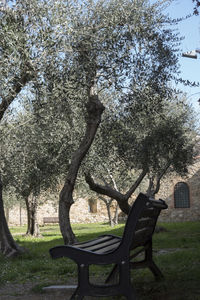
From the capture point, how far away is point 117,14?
9.43 m

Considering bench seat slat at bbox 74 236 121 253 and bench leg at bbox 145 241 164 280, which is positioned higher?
bench seat slat at bbox 74 236 121 253

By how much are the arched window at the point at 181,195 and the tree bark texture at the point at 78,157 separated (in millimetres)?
21605

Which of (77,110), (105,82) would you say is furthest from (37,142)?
(105,82)

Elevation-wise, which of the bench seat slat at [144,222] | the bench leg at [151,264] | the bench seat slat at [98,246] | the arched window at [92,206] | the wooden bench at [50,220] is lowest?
the wooden bench at [50,220]

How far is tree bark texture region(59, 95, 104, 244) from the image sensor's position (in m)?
9.89

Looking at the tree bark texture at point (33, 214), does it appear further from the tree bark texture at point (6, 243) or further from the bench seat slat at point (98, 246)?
the bench seat slat at point (98, 246)

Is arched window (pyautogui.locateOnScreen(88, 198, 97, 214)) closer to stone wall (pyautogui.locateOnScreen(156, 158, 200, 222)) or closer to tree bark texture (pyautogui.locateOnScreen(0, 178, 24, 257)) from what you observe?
stone wall (pyautogui.locateOnScreen(156, 158, 200, 222))

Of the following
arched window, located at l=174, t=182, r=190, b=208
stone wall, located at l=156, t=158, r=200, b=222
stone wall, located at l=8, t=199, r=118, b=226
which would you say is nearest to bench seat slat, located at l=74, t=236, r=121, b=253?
stone wall, located at l=156, t=158, r=200, b=222

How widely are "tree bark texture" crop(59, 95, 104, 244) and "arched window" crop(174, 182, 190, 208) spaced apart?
21.6 m

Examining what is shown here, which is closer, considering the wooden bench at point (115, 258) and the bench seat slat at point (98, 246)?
the wooden bench at point (115, 258)

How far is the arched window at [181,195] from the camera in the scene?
30.7 m

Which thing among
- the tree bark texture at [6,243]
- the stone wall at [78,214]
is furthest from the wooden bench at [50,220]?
the tree bark texture at [6,243]

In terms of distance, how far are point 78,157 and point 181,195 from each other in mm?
22362

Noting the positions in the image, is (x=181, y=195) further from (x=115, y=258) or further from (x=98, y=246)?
(x=115, y=258)
